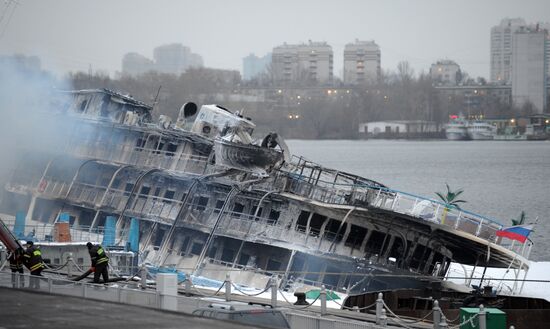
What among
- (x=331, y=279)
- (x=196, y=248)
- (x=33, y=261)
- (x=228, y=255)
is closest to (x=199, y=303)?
(x=33, y=261)

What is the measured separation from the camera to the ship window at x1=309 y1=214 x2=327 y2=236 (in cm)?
4206

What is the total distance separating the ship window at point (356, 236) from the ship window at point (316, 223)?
1.23 metres

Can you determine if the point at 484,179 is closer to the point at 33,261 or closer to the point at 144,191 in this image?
the point at 144,191

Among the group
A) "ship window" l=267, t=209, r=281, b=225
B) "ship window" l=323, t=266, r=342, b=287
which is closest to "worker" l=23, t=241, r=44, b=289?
"ship window" l=323, t=266, r=342, b=287

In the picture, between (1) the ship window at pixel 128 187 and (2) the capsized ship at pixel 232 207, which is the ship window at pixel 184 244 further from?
(1) the ship window at pixel 128 187

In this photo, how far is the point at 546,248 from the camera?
239ft

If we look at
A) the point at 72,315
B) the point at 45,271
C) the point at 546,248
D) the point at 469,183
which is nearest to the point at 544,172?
the point at 469,183

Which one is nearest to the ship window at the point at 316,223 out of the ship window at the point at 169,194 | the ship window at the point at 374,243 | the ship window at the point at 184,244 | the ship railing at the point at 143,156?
the ship window at the point at 374,243

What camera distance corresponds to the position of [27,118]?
52.7 metres

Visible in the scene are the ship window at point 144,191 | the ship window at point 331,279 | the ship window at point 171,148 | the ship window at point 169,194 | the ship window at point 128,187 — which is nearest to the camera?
the ship window at point 331,279

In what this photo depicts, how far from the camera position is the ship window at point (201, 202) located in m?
44.7

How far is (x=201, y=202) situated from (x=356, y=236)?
7.31 meters

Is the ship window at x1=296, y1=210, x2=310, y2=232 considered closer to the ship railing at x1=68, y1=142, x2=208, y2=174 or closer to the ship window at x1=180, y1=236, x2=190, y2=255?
the ship window at x1=180, y1=236, x2=190, y2=255

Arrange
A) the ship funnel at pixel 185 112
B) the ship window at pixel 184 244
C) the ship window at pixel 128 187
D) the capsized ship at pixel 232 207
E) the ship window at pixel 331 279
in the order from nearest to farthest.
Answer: the capsized ship at pixel 232 207 < the ship window at pixel 331 279 < the ship window at pixel 184 244 < the ship window at pixel 128 187 < the ship funnel at pixel 185 112
